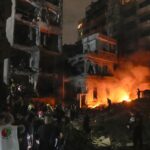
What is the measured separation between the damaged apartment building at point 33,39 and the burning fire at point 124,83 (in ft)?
20.2

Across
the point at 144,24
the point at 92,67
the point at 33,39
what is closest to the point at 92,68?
the point at 92,67

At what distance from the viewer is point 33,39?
45406mm

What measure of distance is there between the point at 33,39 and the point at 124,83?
18.5 metres

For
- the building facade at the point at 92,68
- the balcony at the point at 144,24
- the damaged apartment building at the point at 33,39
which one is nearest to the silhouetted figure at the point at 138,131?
the damaged apartment building at the point at 33,39

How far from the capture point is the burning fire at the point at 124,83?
50094 millimetres

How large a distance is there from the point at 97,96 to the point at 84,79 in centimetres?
334

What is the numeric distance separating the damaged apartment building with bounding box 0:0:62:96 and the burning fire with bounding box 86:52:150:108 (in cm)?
615

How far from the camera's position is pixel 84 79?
49031mm

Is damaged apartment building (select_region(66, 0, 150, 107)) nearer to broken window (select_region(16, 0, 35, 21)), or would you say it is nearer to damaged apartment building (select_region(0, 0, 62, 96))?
damaged apartment building (select_region(0, 0, 62, 96))

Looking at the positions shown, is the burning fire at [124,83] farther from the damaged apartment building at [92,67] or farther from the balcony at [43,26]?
the balcony at [43,26]

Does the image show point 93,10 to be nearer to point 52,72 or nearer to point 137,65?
point 137,65

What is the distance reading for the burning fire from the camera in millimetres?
50094

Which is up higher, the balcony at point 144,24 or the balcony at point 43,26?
the balcony at point 144,24

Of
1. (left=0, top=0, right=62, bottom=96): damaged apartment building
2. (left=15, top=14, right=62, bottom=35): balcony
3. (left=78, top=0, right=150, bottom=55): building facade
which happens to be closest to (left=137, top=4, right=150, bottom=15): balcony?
(left=78, top=0, right=150, bottom=55): building facade
